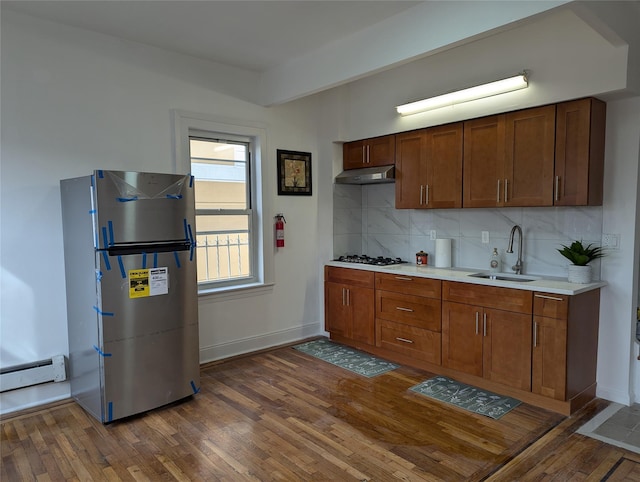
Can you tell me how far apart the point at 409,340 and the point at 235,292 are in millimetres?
1707

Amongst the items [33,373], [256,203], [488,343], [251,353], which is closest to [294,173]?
[256,203]

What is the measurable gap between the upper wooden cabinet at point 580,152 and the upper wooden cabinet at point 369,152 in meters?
1.55

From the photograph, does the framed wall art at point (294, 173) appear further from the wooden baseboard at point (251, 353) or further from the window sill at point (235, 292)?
the wooden baseboard at point (251, 353)

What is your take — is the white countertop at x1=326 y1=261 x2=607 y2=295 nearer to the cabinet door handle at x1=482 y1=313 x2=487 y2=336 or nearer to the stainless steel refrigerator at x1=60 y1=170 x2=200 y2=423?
the cabinet door handle at x1=482 y1=313 x2=487 y2=336

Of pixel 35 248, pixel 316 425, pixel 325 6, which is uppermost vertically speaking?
pixel 325 6

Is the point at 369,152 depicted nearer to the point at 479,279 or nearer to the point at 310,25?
the point at 310,25

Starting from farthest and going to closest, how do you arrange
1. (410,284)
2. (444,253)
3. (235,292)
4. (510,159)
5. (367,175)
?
(367,175) → (235,292) → (444,253) → (410,284) → (510,159)

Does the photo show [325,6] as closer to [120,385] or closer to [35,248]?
[35,248]

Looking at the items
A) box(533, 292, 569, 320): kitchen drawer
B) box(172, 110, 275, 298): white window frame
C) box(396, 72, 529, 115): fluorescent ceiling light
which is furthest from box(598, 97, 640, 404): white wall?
box(172, 110, 275, 298): white window frame

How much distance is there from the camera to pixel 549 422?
9.47 ft

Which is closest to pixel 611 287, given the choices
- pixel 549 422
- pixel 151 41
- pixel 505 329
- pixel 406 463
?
pixel 505 329

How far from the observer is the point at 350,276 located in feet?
14.6

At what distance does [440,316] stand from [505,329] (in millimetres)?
551

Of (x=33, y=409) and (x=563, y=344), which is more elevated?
(x=563, y=344)
